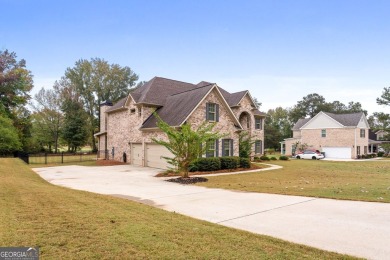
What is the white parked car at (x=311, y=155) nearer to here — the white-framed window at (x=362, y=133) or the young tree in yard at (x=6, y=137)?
the white-framed window at (x=362, y=133)

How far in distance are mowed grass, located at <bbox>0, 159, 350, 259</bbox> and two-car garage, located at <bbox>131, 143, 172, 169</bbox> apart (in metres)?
14.3

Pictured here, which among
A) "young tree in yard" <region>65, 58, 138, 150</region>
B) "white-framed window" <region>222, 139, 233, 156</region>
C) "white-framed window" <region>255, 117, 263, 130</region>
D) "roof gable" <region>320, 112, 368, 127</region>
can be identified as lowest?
"white-framed window" <region>222, 139, 233, 156</region>

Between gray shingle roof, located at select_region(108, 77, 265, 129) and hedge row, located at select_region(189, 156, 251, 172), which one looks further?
gray shingle roof, located at select_region(108, 77, 265, 129)

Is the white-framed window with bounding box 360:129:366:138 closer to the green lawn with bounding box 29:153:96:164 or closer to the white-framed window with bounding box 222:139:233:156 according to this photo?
the white-framed window with bounding box 222:139:233:156

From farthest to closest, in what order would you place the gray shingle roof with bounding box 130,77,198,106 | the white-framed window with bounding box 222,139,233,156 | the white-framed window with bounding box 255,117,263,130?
1. the white-framed window with bounding box 255,117,263,130
2. the gray shingle roof with bounding box 130,77,198,106
3. the white-framed window with bounding box 222,139,233,156

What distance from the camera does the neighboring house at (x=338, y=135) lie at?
4128 cm

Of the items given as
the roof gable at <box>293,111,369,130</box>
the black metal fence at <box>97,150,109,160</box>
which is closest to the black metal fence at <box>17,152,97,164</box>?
the black metal fence at <box>97,150,109,160</box>

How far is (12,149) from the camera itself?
33.0 m

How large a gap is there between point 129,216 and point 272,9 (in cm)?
1572

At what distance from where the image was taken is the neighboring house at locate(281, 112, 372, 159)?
135ft

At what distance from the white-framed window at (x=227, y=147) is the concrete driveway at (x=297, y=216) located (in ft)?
39.4

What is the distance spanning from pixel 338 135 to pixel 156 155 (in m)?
34.2

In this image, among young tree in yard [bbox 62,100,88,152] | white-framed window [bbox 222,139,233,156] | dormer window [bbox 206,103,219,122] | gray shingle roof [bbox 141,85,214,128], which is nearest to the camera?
gray shingle roof [bbox 141,85,214,128]

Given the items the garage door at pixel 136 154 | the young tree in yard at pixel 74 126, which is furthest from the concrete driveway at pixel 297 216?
the young tree in yard at pixel 74 126
